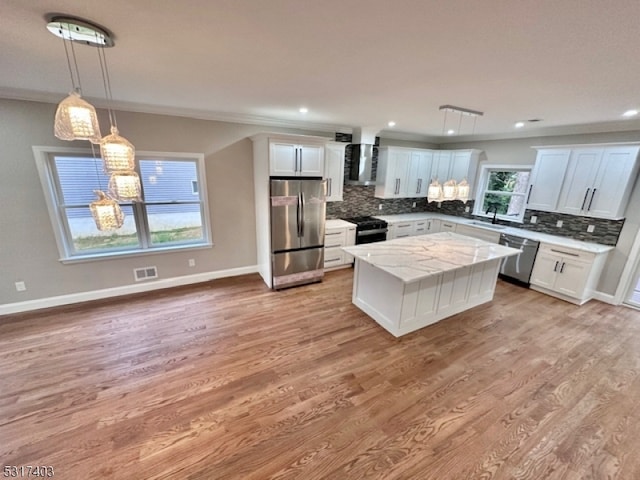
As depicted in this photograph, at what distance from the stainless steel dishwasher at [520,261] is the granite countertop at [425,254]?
1129 mm

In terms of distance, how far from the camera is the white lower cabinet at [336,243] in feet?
15.3

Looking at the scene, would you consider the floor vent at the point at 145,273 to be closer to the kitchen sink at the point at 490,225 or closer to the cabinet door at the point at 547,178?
the kitchen sink at the point at 490,225

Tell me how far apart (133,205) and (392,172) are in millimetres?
4621

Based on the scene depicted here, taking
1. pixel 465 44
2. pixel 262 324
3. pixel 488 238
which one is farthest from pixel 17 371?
pixel 488 238

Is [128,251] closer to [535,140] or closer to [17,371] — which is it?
[17,371]

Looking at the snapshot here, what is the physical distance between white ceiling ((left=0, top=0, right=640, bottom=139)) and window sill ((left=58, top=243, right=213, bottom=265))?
1954mm

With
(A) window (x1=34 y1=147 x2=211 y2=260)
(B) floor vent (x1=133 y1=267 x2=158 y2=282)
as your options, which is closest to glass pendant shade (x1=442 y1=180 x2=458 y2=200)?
(A) window (x1=34 y1=147 x2=211 y2=260)

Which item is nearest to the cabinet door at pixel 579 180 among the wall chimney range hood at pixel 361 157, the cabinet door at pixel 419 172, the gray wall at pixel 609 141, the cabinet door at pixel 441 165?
the gray wall at pixel 609 141

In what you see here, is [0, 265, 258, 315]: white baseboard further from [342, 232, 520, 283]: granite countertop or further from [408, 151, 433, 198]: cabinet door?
[408, 151, 433, 198]: cabinet door

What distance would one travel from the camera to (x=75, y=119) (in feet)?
4.99

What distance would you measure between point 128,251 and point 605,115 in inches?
260

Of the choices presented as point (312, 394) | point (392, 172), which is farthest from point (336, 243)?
point (312, 394)

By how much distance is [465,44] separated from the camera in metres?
1.54

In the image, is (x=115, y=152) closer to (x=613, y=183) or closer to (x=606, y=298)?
(x=613, y=183)
